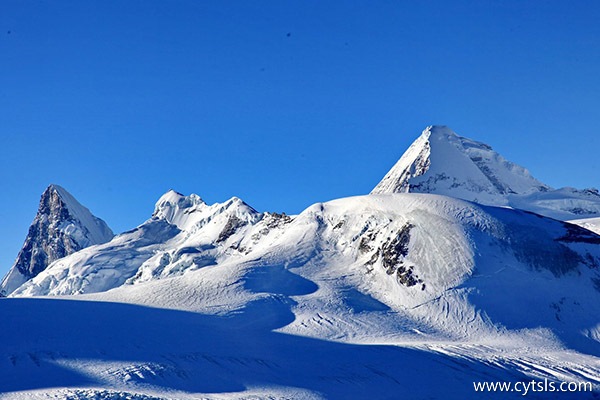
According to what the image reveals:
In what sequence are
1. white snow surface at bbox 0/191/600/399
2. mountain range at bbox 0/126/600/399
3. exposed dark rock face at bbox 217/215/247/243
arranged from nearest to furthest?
1. white snow surface at bbox 0/191/600/399
2. mountain range at bbox 0/126/600/399
3. exposed dark rock face at bbox 217/215/247/243

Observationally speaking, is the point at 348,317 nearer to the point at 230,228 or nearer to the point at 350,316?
the point at 350,316

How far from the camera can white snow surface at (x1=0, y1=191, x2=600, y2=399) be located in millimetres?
54031

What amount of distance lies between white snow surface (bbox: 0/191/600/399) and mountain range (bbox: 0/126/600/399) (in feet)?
0.68

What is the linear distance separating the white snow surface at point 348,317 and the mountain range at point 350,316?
21 cm

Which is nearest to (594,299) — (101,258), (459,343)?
(459,343)

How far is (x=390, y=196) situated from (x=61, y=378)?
199 ft

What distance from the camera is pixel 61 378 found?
49562 mm

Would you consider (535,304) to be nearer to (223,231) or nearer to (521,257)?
(521,257)

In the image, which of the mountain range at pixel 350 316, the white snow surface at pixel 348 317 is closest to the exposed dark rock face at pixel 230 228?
the mountain range at pixel 350 316

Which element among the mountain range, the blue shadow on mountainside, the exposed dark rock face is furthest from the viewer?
the exposed dark rock face

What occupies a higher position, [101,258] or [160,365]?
[101,258]

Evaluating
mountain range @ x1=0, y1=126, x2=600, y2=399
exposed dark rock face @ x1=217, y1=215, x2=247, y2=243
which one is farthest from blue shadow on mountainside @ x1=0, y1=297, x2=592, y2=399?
exposed dark rock face @ x1=217, y1=215, x2=247, y2=243

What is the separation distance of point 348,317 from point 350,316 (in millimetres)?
498

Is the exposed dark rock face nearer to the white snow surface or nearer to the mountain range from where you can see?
the mountain range
